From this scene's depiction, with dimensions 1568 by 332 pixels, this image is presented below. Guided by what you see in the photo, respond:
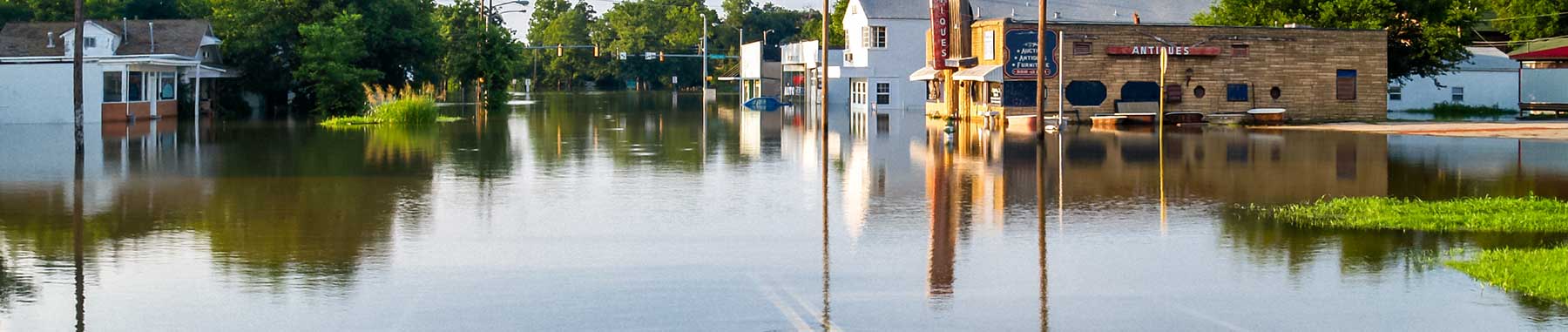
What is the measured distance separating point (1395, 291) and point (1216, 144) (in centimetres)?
2427

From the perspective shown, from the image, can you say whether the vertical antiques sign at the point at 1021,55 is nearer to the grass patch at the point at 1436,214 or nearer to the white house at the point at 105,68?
the white house at the point at 105,68

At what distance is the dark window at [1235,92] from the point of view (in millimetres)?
53875

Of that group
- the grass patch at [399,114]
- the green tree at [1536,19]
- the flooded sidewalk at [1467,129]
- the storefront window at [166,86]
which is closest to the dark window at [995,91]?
the flooded sidewalk at [1467,129]

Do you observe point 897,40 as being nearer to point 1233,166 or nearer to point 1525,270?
point 1233,166

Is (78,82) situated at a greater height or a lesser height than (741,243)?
greater

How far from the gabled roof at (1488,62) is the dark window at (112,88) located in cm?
4912

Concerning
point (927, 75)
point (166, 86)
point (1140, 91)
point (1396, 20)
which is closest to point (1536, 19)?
point (1396, 20)

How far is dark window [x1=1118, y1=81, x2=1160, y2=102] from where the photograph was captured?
53875 mm

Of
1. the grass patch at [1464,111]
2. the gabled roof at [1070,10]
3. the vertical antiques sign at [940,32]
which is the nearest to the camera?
the vertical antiques sign at [940,32]

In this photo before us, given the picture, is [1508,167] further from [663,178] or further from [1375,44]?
[1375,44]

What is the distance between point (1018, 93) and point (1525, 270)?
41794mm

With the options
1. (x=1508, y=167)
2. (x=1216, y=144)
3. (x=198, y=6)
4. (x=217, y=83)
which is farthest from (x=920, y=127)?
(x=198, y=6)

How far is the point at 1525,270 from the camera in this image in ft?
41.5

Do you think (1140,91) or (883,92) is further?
(883,92)
